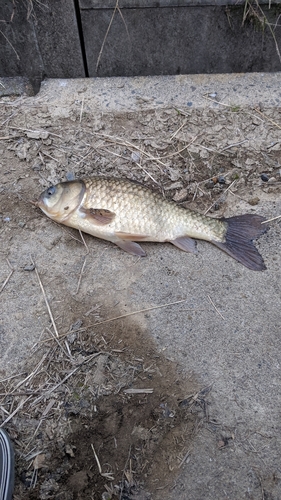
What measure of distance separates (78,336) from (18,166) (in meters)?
1.53

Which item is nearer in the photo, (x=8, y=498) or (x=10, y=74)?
(x=8, y=498)

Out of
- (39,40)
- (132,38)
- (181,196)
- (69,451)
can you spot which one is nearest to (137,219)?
(181,196)

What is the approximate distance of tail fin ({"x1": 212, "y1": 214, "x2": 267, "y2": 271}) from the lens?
110 inches

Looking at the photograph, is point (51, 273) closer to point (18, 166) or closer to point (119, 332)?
point (119, 332)

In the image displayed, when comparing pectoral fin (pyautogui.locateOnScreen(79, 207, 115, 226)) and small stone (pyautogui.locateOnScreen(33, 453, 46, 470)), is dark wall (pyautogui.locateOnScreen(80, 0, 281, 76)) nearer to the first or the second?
pectoral fin (pyautogui.locateOnScreen(79, 207, 115, 226))

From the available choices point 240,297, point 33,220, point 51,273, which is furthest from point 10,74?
point 240,297

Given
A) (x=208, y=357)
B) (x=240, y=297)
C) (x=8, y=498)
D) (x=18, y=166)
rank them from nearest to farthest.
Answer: (x=8, y=498) → (x=208, y=357) → (x=240, y=297) → (x=18, y=166)

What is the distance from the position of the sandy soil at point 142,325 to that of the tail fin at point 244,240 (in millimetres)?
75

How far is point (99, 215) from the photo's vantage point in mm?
2857

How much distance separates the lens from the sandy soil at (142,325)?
212 centimetres

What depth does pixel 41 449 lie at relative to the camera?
7.04 ft

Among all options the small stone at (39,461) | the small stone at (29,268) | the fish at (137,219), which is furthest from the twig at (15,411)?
the fish at (137,219)

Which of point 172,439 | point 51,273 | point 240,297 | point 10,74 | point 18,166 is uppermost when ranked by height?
point 10,74

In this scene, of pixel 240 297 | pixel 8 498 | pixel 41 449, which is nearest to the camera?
pixel 8 498
